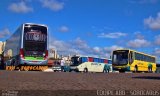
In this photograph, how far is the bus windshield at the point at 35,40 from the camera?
94.4 ft

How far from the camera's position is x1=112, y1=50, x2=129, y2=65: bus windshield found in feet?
145

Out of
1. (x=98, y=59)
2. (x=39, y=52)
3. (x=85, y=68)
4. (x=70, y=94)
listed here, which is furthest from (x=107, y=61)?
(x=70, y=94)

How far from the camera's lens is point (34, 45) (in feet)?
96.1

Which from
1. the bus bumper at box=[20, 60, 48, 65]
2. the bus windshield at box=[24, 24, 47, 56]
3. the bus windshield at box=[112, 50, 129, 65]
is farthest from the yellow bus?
the bus windshield at box=[24, 24, 47, 56]

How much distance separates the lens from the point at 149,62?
173 feet

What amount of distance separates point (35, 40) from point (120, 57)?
60.5 ft

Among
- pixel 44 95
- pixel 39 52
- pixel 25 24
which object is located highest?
pixel 25 24

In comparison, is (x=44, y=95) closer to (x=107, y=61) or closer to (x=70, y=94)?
(x=70, y=94)

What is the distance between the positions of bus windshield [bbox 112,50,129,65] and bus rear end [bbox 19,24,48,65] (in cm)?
1699

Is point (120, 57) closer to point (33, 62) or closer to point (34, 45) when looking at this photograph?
point (33, 62)

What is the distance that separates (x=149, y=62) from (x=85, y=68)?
1195 cm

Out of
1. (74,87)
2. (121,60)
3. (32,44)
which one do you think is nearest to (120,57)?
(121,60)

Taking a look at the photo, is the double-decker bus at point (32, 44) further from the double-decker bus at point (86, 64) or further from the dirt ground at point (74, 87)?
the double-decker bus at point (86, 64)

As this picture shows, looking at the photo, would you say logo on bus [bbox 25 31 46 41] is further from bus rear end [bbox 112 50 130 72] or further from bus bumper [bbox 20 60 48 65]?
bus rear end [bbox 112 50 130 72]
